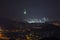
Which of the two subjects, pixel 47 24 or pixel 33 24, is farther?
pixel 33 24

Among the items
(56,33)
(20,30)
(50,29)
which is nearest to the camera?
(56,33)

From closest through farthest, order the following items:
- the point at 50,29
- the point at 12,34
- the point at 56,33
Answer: the point at 56,33 < the point at 50,29 < the point at 12,34

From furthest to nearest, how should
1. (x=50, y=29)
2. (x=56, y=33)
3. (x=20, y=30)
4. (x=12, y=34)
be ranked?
(x=20, y=30) → (x=12, y=34) → (x=50, y=29) → (x=56, y=33)

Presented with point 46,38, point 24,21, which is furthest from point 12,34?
point 46,38

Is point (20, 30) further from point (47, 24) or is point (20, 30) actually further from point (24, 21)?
point (47, 24)

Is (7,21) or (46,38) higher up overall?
(7,21)

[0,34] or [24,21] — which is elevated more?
[24,21]

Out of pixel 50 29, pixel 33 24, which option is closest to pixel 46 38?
pixel 50 29

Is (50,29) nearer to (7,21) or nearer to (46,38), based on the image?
(46,38)

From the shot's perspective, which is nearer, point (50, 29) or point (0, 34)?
point (50, 29)
